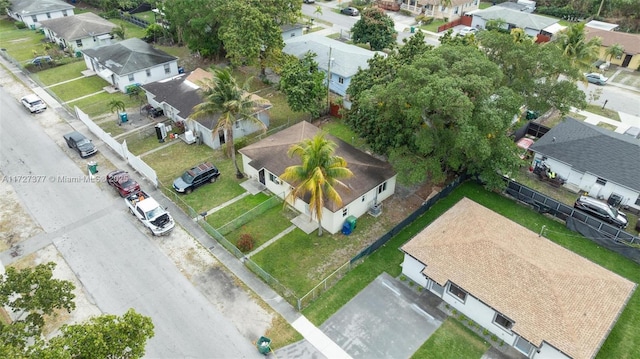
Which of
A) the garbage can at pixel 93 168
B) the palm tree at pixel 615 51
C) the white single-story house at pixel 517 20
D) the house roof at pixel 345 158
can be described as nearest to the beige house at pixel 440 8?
the white single-story house at pixel 517 20

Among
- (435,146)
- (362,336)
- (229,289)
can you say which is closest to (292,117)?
(435,146)

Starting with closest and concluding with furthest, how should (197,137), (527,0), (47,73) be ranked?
(197,137), (47,73), (527,0)

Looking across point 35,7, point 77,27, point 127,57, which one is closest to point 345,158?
point 127,57

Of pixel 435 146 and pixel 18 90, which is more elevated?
pixel 435 146

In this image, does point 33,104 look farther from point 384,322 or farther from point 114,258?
point 384,322

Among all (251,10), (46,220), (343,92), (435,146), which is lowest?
(46,220)

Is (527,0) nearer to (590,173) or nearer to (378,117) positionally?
(590,173)

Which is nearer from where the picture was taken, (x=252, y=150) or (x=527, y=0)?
(x=252, y=150)

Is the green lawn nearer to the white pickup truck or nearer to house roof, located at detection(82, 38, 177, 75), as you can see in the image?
the white pickup truck
